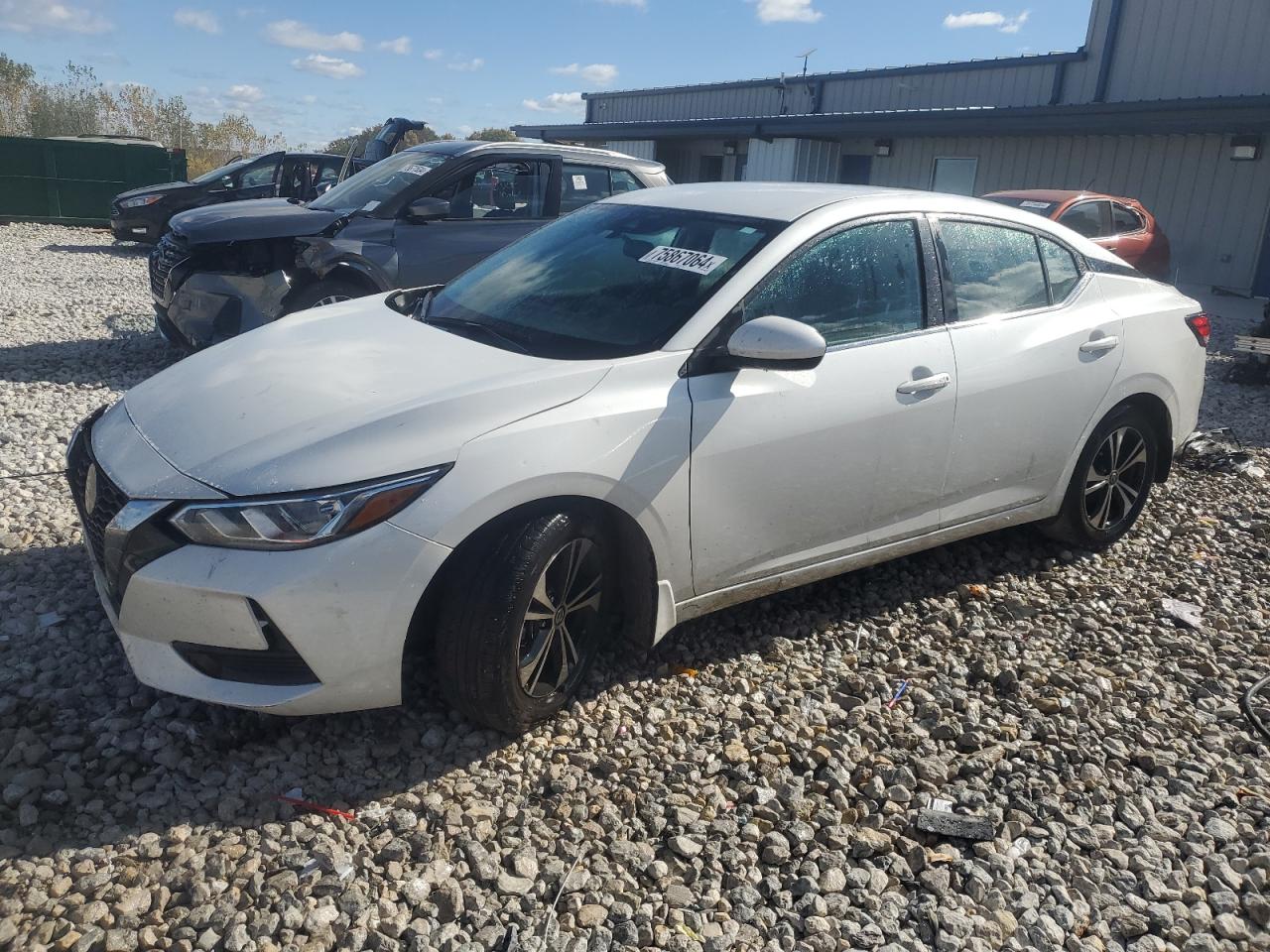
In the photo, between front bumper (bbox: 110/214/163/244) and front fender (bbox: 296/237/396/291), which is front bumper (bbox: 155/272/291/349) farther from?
front bumper (bbox: 110/214/163/244)

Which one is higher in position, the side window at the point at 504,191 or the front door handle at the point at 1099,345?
the side window at the point at 504,191

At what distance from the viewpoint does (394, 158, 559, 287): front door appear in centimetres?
705

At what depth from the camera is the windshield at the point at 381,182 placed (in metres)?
7.30

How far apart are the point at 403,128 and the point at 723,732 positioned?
1160 cm

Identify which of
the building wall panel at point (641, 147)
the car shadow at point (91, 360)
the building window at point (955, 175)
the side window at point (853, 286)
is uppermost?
the building wall panel at point (641, 147)

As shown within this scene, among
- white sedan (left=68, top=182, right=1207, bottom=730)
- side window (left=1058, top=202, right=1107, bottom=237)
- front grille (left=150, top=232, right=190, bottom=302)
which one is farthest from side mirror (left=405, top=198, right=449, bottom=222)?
side window (left=1058, top=202, right=1107, bottom=237)

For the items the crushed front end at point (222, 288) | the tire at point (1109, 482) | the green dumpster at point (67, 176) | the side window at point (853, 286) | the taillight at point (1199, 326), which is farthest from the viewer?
the green dumpster at point (67, 176)

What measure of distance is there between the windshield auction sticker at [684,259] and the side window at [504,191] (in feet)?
13.1

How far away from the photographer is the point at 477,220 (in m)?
7.38

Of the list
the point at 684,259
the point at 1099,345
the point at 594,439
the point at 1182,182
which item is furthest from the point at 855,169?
the point at 594,439

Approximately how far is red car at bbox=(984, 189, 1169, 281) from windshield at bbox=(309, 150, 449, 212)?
7.57 m

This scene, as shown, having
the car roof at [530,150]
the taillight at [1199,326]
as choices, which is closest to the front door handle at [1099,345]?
the taillight at [1199,326]

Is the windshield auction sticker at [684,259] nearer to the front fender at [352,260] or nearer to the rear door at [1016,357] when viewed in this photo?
the rear door at [1016,357]

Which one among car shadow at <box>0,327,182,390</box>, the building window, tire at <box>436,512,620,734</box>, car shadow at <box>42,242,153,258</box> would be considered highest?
the building window
